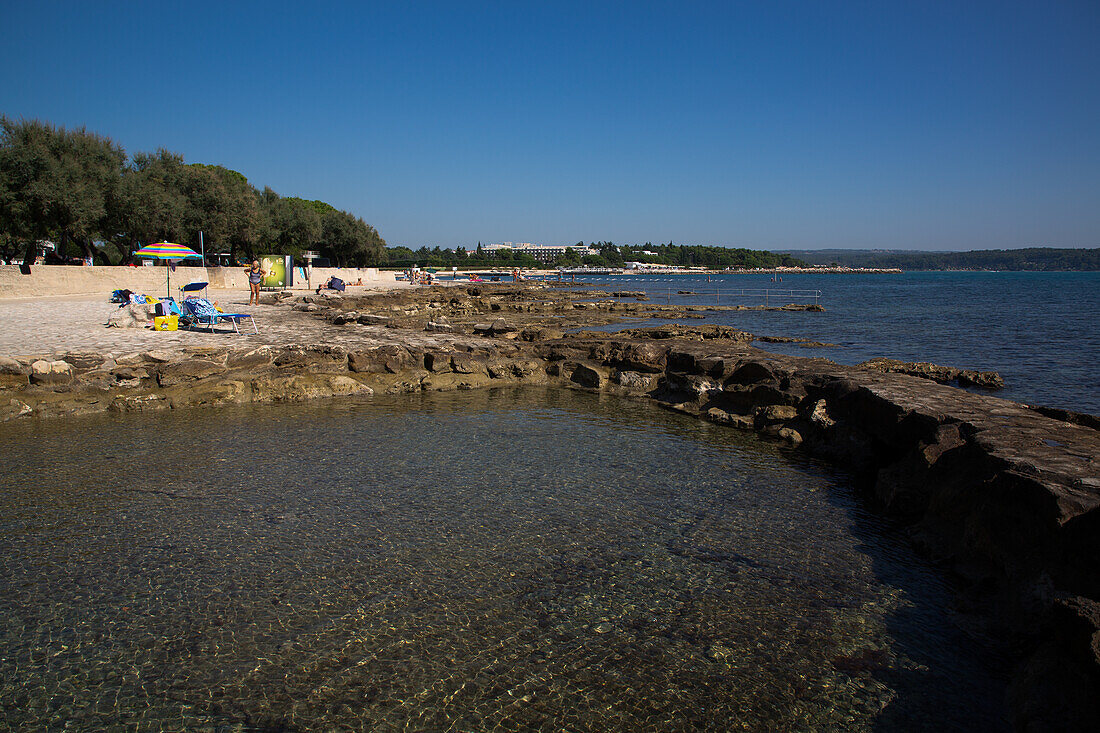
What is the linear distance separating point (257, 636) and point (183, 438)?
635 centimetres

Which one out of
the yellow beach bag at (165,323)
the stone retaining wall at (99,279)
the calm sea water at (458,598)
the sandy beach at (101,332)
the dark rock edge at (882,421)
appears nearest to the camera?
the calm sea water at (458,598)

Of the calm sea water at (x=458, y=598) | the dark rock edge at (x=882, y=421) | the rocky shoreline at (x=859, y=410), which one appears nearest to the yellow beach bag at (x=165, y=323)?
the rocky shoreline at (x=859, y=410)

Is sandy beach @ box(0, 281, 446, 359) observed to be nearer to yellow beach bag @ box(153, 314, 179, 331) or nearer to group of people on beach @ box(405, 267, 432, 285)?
yellow beach bag @ box(153, 314, 179, 331)

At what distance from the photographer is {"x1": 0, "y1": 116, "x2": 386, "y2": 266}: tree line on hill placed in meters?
25.8

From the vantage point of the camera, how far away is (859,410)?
33.2ft

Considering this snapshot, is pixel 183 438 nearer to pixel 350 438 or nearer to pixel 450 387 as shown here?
pixel 350 438

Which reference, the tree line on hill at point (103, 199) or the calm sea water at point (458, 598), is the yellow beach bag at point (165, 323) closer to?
the calm sea water at point (458, 598)

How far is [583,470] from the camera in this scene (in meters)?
9.09

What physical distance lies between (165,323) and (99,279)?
42.0ft

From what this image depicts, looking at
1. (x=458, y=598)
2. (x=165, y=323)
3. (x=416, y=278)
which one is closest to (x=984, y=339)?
(x=458, y=598)

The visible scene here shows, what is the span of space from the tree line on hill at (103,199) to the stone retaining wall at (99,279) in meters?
2.67

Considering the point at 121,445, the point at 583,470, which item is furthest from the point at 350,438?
the point at 583,470

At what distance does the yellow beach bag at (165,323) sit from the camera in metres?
16.8

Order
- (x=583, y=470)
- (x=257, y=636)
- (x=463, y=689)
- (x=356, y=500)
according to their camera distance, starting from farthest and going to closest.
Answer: (x=583, y=470)
(x=356, y=500)
(x=257, y=636)
(x=463, y=689)
